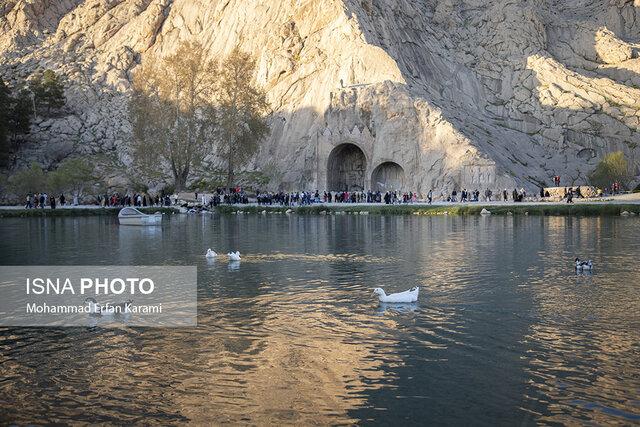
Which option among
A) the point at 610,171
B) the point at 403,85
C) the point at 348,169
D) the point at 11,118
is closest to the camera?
the point at 610,171

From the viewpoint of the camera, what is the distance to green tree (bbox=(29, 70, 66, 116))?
94188mm

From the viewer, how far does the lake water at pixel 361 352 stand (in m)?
10.8

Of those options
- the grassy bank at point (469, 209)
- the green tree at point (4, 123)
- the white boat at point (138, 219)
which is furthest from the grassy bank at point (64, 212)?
the green tree at point (4, 123)

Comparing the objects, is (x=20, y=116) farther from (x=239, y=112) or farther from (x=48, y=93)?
(x=239, y=112)

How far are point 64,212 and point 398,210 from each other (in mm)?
28012

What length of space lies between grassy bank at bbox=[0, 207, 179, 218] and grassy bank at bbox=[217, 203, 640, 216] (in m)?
7.95


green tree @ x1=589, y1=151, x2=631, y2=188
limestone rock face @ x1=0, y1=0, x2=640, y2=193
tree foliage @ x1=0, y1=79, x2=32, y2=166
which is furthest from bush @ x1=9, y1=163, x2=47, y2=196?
green tree @ x1=589, y1=151, x2=631, y2=188

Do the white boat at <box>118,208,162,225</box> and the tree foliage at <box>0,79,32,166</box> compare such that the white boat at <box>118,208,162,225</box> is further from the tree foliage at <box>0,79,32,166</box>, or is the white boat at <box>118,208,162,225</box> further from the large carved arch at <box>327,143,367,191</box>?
the tree foliage at <box>0,79,32,166</box>

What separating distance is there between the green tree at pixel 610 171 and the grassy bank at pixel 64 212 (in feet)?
134

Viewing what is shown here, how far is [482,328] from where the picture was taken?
15492 mm

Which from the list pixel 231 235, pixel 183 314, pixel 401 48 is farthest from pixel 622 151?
pixel 183 314

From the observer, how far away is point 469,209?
53.7 m

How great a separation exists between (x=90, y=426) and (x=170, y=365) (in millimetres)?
2924

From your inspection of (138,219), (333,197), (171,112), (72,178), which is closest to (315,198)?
(333,197)
